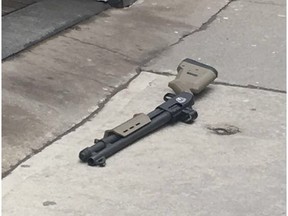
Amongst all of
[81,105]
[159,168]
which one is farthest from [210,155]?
[81,105]

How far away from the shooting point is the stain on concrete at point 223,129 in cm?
467

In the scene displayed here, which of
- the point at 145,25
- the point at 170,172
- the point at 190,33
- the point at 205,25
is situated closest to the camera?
the point at 170,172

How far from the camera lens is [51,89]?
5.11m

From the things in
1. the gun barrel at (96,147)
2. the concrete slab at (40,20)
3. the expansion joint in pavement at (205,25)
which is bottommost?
the expansion joint in pavement at (205,25)

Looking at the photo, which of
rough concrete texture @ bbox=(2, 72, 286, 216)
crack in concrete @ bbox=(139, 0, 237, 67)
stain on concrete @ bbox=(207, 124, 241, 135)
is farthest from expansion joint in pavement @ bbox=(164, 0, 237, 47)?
stain on concrete @ bbox=(207, 124, 241, 135)

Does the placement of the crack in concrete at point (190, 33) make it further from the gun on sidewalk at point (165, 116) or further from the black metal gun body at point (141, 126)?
the black metal gun body at point (141, 126)

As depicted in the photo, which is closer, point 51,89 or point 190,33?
point 51,89

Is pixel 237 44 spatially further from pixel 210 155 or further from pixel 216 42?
pixel 210 155

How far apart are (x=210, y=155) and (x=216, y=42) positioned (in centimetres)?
222

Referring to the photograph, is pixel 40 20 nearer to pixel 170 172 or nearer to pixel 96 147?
pixel 96 147

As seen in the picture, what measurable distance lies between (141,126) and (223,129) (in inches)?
22.0

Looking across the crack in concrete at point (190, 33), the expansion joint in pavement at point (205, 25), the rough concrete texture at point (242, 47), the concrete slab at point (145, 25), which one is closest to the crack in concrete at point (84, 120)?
the crack in concrete at point (190, 33)

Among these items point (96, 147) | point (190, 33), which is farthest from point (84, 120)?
point (190, 33)

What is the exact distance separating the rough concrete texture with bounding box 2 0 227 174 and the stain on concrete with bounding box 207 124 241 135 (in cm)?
79
